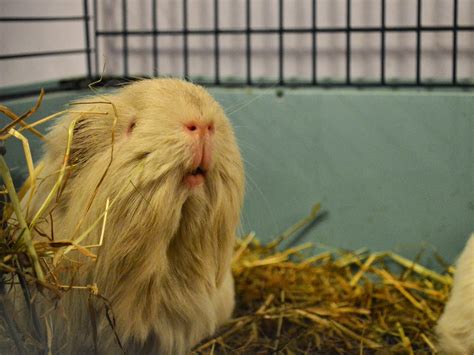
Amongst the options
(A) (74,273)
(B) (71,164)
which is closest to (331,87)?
(B) (71,164)

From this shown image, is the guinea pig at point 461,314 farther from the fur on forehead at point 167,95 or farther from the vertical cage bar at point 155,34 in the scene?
the vertical cage bar at point 155,34

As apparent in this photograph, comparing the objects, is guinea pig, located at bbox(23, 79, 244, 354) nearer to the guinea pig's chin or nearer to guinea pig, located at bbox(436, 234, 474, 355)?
the guinea pig's chin

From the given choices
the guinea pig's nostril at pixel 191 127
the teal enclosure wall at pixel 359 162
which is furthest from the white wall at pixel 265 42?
the guinea pig's nostril at pixel 191 127

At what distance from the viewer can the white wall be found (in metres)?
2.28

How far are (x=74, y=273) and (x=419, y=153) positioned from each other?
1119mm

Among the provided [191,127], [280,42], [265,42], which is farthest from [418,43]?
[191,127]

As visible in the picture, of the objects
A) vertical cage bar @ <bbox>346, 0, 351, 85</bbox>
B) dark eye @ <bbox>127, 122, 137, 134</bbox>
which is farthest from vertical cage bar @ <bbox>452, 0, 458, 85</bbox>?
dark eye @ <bbox>127, 122, 137, 134</bbox>

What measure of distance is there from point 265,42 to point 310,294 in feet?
3.67

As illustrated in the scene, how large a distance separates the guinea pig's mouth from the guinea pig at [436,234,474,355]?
2.70 feet

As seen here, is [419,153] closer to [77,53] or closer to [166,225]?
[166,225]

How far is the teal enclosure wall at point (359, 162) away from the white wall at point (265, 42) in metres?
0.15

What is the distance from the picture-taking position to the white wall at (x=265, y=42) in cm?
228

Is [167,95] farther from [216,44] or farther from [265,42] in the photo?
[265,42]

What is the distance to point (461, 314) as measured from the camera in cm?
229
